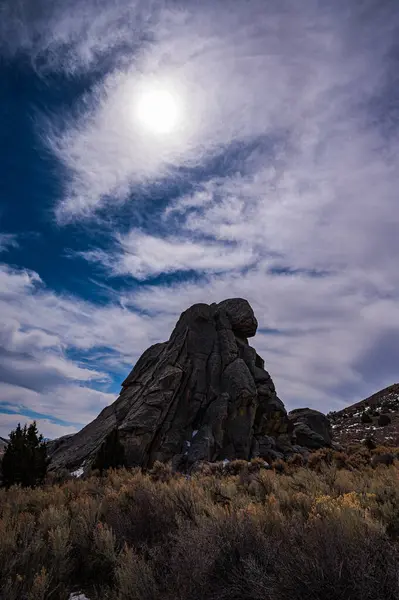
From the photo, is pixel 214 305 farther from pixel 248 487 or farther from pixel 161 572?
pixel 161 572

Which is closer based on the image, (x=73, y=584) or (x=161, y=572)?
(x=161, y=572)

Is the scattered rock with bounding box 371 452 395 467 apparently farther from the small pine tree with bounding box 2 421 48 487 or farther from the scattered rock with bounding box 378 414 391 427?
the scattered rock with bounding box 378 414 391 427

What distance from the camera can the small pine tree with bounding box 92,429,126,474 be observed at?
22.5 metres

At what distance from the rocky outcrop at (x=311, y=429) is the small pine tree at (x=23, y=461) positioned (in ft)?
85.9

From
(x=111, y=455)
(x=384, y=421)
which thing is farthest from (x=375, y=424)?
(x=111, y=455)

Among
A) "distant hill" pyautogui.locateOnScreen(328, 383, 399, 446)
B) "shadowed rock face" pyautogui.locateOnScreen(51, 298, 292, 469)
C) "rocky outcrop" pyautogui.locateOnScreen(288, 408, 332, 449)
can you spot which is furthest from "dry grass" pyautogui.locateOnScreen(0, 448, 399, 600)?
"rocky outcrop" pyautogui.locateOnScreen(288, 408, 332, 449)

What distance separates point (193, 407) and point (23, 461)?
15.8m

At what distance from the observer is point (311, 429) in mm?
37938

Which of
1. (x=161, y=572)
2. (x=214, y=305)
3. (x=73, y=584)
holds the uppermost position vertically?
(x=214, y=305)

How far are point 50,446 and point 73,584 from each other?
3570 cm

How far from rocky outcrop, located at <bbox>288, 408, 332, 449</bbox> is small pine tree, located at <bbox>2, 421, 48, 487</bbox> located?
85.9 ft

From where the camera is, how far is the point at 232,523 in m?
5.00

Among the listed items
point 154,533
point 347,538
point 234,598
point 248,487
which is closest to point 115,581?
point 154,533

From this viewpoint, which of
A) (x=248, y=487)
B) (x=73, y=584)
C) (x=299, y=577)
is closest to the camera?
(x=299, y=577)
